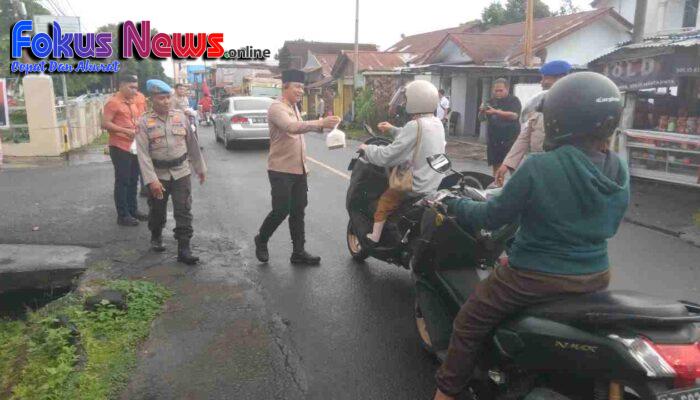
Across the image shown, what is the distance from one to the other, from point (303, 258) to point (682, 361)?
4030mm

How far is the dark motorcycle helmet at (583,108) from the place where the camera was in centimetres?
219

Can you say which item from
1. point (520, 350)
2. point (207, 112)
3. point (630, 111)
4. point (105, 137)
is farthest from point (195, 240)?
point (207, 112)

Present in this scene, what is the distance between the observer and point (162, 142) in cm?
555

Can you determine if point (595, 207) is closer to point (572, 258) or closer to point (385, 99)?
point (572, 258)

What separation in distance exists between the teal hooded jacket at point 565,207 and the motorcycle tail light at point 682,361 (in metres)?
0.45

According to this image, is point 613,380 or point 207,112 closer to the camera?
point 613,380

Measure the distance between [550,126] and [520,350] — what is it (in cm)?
91

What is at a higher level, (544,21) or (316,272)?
(544,21)

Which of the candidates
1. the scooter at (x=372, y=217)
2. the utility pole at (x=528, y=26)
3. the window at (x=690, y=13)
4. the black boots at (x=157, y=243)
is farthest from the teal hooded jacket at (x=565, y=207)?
the window at (x=690, y=13)

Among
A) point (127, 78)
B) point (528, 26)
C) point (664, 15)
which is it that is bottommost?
point (127, 78)

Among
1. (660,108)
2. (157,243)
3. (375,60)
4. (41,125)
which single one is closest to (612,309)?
(157,243)

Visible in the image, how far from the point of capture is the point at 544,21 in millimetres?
25609

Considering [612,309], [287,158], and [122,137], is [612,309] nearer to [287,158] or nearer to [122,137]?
[287,158]

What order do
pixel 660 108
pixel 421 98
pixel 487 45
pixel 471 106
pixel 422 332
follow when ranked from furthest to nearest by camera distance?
pixel 471 106 < pixel 487 45 < pixel 660 108 < pixel 421 98 < pixel 422 332
